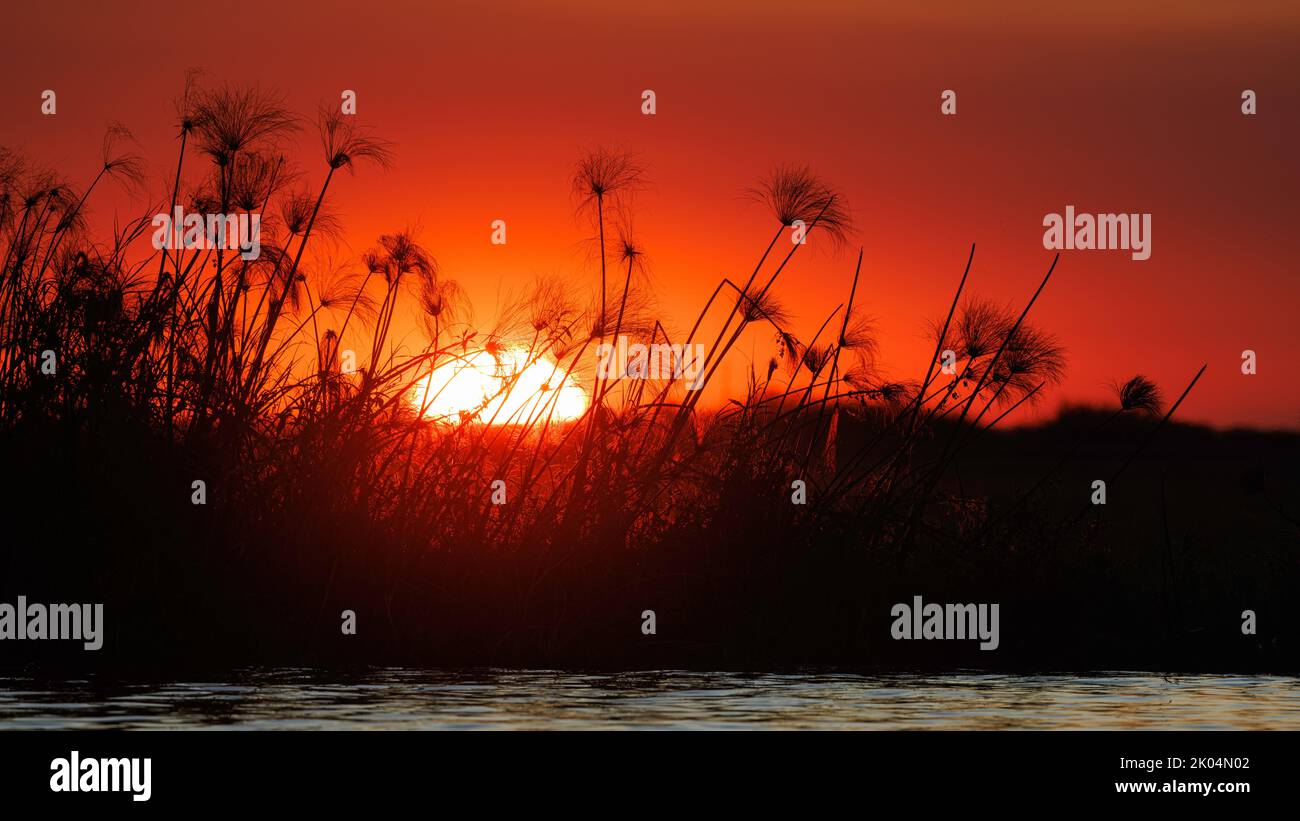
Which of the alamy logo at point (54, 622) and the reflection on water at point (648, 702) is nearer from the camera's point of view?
the reflection on water at point (648, 702)

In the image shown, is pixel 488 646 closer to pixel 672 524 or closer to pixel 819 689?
pixel 672 524

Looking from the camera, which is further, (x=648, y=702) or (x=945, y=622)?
(x=945, y=622)

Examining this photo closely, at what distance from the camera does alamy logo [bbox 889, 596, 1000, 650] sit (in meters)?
7.32

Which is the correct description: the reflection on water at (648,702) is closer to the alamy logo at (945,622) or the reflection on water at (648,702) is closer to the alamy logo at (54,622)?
the alamy logo at (54,622)

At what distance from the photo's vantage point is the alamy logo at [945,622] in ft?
24.0

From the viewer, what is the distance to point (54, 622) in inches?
258
